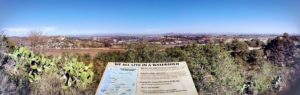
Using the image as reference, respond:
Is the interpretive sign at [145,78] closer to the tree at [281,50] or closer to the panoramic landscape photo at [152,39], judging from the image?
the panoramic landscape photo at [152,39]

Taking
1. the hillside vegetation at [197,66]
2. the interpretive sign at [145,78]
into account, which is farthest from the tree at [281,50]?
the interpretive sign at [145,78]

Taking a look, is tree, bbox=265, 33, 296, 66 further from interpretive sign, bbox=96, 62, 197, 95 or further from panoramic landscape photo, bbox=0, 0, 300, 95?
interpretive sign, bbox=96, 62, 197, 95

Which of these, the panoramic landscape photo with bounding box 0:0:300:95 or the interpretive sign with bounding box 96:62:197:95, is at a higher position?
the panoramic landscape photo with bounding box 0:0:300:95

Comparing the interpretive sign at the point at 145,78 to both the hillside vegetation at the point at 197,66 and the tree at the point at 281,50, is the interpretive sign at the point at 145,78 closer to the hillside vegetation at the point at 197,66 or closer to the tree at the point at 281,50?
the hillside vegetation at the point at 197,66

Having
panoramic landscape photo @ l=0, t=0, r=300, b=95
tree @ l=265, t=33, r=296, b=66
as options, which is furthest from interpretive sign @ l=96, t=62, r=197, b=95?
tree @ l=265, t=33, r=296, b=66

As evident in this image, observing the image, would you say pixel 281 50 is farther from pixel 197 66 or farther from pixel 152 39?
pixel 152 39

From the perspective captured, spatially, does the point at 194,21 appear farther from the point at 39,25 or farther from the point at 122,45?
the point at 39,25

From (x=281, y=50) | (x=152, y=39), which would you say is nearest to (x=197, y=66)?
(x=152, y=39)

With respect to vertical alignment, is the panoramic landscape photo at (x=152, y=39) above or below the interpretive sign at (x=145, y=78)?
above
